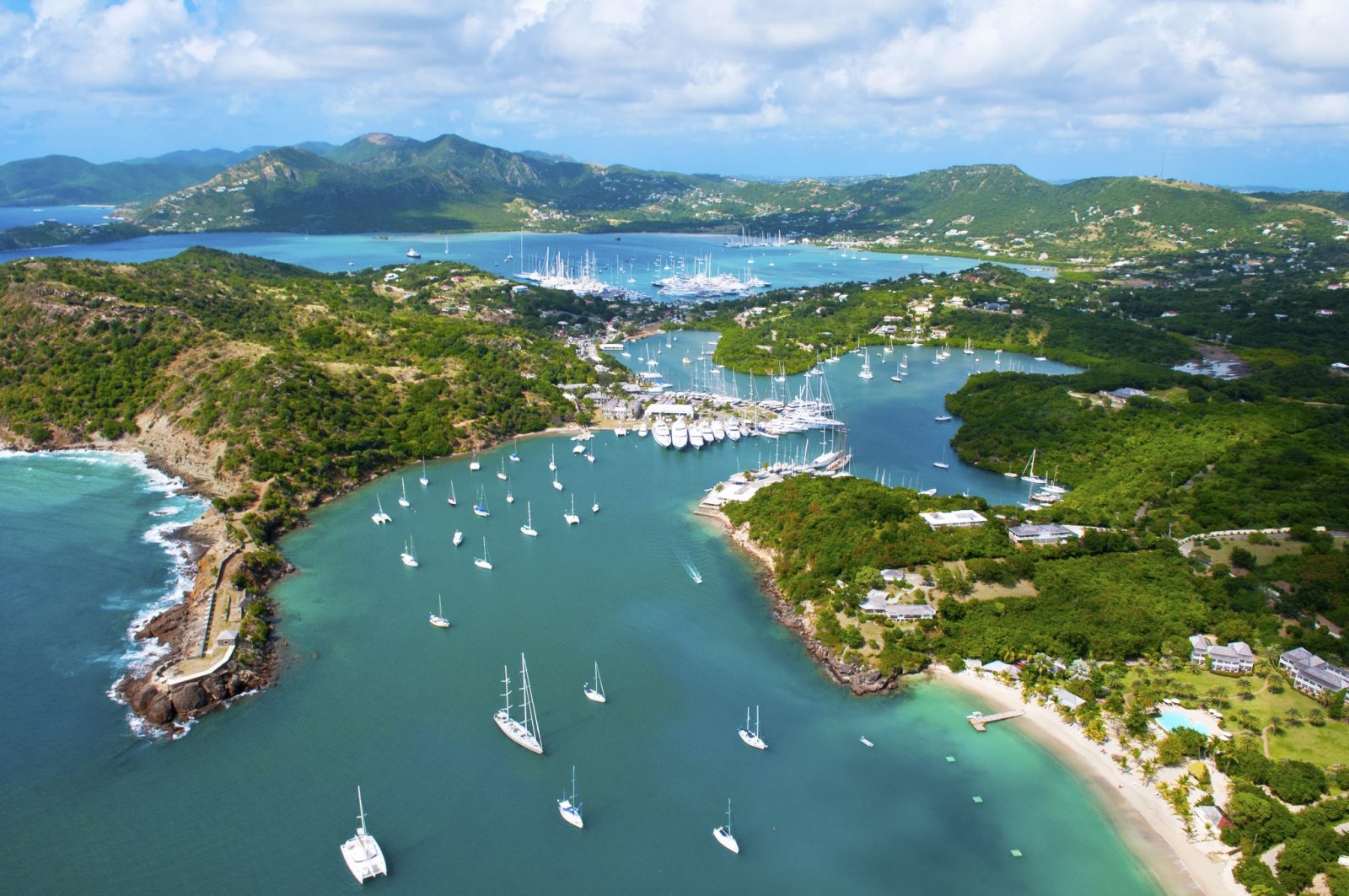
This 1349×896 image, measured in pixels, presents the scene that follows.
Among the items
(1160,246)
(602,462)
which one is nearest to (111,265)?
(602,462)

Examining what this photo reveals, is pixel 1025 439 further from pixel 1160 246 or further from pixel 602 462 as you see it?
pixel 1160 246

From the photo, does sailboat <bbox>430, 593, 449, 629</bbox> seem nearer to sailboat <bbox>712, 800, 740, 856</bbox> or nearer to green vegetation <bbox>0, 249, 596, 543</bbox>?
green vegetation <bbox>0, 249, 596, 543</bbox>

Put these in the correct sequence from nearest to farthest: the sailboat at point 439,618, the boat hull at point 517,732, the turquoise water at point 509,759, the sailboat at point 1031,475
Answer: the turquoise water at point 509,759
the boat hull at point 517,732
the sailboat at point 439,618
the sailboat at point 1031,475

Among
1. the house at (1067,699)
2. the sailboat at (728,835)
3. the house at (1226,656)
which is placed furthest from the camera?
the house at (1226,656)

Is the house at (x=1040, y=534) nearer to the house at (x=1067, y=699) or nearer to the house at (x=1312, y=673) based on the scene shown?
the house at (x=1312, y=673)

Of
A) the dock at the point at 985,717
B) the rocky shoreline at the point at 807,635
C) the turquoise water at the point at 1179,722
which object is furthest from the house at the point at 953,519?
the turquoise water at the point at 1179,722

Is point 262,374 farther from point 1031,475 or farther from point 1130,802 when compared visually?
point 1130,802
